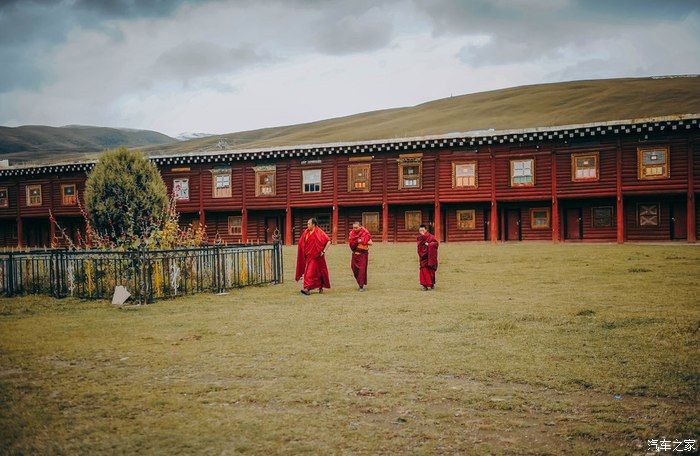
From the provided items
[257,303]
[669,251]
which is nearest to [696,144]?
[669,251]

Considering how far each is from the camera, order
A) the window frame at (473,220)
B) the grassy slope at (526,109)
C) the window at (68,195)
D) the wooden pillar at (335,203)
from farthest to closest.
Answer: the grassy slope at (526,109), the window at (68,195), the wooden pillar at (335,203), the window frame at (473,220)

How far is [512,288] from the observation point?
1388cm

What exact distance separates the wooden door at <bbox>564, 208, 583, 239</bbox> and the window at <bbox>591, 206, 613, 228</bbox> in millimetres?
681

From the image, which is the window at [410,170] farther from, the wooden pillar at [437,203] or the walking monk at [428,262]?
the walking monk at [428,262]

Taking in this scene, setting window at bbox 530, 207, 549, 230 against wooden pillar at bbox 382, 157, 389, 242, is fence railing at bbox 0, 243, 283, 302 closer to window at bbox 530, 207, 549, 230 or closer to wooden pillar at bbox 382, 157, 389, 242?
wooden pillar at bbox 382, 157, 389, 242

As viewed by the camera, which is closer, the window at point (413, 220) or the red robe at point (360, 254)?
the red robe at point (360, 254)

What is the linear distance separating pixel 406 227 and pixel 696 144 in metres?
15.3

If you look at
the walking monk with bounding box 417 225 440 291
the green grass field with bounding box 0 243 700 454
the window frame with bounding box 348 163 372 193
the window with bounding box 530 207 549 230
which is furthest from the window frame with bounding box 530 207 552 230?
the green grass field with bounding box 0 243 700 454

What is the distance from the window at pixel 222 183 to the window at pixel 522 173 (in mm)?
17537

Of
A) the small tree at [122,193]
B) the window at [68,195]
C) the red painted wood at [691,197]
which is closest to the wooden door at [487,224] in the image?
the red painted wood at [691,197]

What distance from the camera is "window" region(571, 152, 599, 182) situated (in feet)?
96.0

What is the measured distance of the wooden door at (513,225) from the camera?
32.8m

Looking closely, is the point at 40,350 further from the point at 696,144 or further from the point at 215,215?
the point at 215,215

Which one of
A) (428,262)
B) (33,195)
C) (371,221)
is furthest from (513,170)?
(33,195)
